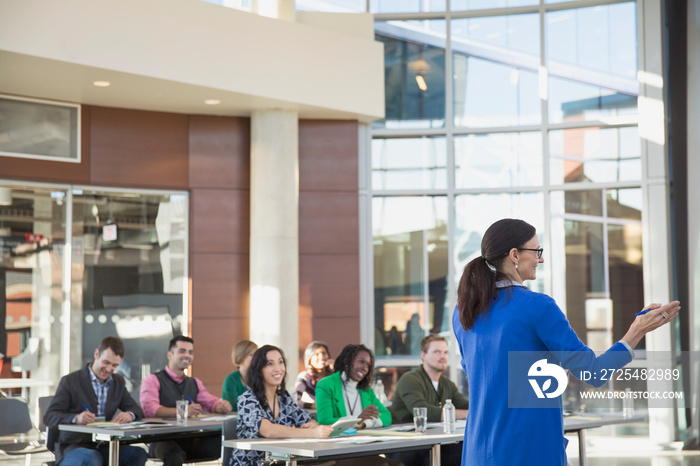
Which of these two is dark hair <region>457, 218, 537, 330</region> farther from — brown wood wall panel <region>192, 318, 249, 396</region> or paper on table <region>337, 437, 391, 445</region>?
brown wood wall panel <region>192, 318, 249, 396</region>

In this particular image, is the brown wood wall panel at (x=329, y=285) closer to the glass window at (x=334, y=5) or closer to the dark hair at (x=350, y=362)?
the glass window at (x=334, y=5)

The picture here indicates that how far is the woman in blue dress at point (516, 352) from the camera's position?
249 cm

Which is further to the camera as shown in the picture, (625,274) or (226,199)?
(625,274)

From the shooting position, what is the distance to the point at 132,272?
9.13 metres

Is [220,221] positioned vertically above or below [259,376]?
above

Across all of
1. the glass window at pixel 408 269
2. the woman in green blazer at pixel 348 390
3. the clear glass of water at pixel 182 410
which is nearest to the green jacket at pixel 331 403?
the woman in green blazer at pixel 348 390

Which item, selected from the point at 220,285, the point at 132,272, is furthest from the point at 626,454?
the point at 132,272

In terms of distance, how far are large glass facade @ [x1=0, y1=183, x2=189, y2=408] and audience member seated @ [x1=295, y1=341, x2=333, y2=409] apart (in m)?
2.25

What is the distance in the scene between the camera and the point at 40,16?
23.9 feet

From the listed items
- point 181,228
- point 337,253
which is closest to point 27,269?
point 181,228

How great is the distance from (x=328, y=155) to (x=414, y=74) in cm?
156

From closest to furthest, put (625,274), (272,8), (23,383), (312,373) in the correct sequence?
(312,373) < (23,383) < (272,8) < (625,274)

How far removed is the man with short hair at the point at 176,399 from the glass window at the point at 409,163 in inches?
164

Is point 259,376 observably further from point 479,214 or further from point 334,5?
point 334,5
